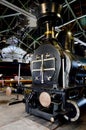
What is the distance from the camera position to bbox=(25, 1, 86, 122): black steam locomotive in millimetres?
2764

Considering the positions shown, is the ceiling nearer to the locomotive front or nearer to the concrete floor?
the locomotive front

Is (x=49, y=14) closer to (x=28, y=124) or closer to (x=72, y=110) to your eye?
(x=72, y=110)

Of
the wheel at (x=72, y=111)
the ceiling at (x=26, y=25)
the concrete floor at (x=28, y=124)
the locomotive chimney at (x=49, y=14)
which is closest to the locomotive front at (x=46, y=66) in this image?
the locomotive chimney at (x=49, y=14)

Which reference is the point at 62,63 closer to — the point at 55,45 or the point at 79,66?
the point at 55,45

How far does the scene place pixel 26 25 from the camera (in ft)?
28.2

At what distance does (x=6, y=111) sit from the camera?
140 inches

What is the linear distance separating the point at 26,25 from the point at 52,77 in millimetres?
6152

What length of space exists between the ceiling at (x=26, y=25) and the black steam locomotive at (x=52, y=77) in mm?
2046

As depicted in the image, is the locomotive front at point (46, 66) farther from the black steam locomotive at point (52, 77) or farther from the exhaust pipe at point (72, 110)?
the exhaust pipe at point (72, 110)

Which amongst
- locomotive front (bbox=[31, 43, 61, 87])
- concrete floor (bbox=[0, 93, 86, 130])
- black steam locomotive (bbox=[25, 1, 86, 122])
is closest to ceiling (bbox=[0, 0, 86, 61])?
black steam locomotive (bbox=[25, 1, 86, 122])

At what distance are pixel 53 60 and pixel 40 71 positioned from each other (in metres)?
0.45

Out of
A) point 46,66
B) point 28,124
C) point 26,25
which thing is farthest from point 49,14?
point 26,25

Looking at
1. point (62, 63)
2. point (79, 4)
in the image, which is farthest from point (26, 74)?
point (62, 63)

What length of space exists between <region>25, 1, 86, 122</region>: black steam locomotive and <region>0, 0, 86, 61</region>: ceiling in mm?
2046
